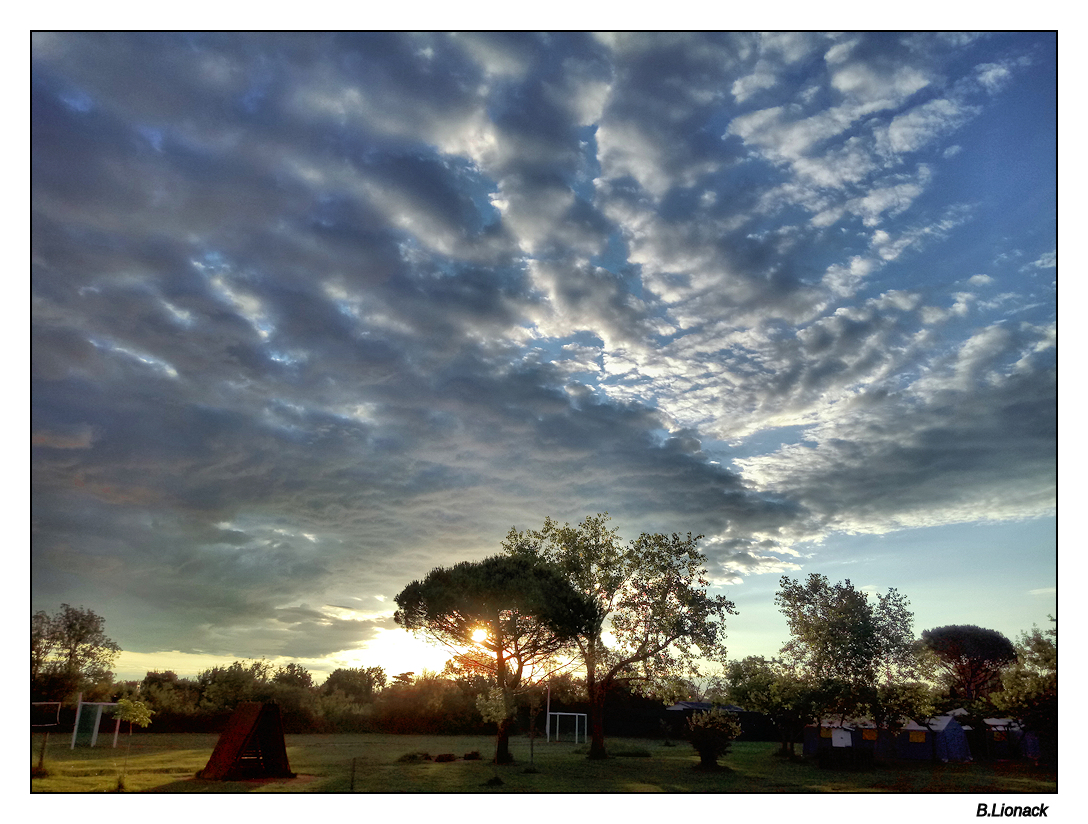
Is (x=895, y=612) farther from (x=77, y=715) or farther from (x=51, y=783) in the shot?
(x=77, y=715)

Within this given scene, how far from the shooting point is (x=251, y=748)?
28234mm

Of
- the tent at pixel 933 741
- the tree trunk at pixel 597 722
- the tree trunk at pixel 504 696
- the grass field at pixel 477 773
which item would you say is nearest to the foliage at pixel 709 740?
the grass field at pixel 477 773

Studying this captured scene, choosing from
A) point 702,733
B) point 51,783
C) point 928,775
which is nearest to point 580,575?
point 702,733

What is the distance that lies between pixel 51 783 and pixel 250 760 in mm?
6566

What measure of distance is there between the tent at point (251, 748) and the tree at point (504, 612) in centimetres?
1290

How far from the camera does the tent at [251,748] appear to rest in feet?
90.2

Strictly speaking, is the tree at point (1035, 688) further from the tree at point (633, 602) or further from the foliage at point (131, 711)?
the foliage at point (131, 711)

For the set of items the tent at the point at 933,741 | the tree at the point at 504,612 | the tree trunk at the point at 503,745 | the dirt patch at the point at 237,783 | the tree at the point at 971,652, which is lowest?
the tree at the point at 971,652

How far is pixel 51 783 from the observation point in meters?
25.4

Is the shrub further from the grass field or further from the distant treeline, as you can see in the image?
the distant treeline

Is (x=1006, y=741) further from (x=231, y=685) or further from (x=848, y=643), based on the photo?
(x=231, y=685)

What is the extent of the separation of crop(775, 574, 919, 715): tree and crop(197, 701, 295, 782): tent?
31016 mm

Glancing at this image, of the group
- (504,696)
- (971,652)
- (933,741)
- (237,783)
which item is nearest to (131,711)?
(237,783)

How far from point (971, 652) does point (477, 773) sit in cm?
7045
